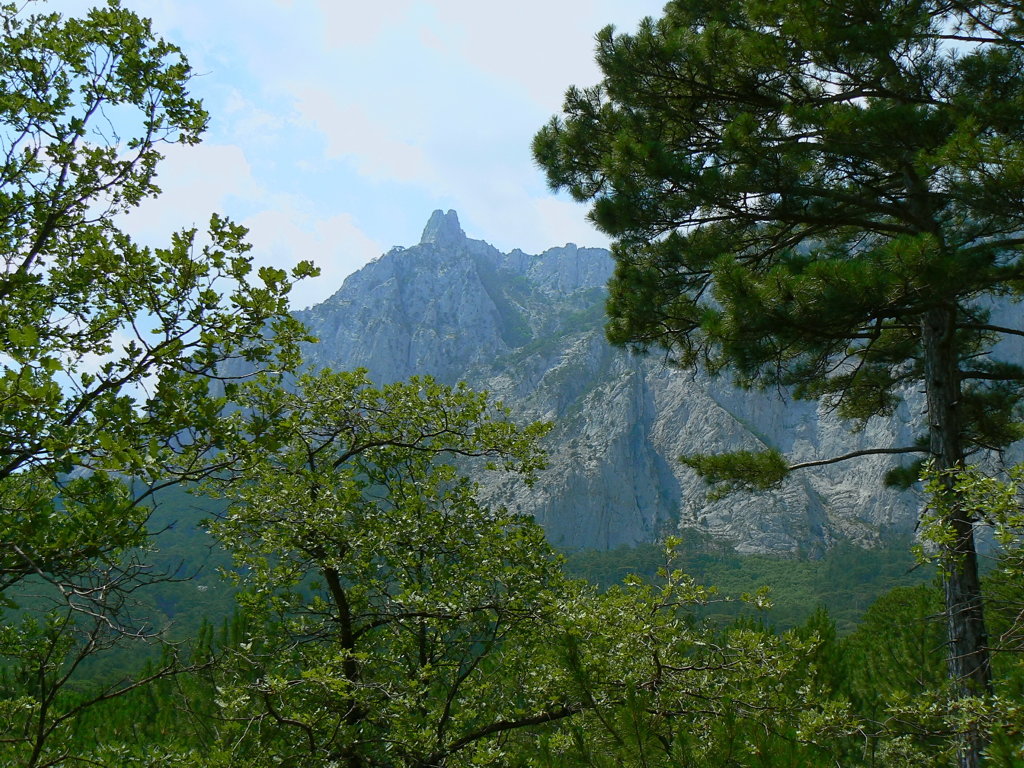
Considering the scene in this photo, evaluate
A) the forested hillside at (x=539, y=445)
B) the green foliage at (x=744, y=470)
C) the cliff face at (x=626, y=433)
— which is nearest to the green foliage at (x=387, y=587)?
the forested hillside at (x=539, y=445)

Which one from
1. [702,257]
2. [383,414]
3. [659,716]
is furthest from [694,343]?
[659,716]

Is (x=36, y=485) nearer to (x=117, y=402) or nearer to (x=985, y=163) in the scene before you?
(x=117, y=402)

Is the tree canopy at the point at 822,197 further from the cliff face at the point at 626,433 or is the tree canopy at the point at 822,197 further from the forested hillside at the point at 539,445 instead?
the cliff face at the point at 626,433

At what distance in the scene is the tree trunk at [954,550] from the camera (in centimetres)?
600

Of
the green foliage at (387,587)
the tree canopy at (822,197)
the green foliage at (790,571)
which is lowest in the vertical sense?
the green foliage at (790,571)

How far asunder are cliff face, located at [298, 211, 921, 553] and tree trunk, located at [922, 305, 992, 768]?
11730 centimetres

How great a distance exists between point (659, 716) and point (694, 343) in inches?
281

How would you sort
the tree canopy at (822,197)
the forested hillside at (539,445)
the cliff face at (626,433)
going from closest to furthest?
the forested hillside at (539,445)
the tree canopy at (822,197)
the cliff face at (626,433)

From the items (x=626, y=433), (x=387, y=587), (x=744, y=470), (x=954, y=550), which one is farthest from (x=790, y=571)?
(x=387, y=587)

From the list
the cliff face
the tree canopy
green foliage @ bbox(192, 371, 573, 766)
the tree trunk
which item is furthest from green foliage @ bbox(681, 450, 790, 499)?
the cliff face

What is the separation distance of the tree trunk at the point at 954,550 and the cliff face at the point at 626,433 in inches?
4618

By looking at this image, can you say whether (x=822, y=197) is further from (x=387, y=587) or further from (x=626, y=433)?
(x=626, y=433)

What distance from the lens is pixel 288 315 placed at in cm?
433

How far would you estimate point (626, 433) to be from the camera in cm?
15912
